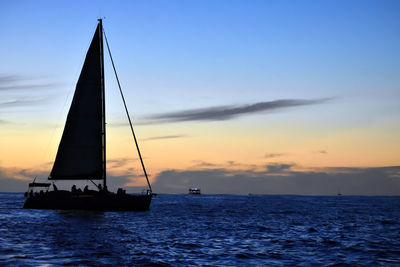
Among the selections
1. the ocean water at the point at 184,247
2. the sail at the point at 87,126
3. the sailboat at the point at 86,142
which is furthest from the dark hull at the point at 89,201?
the ocean water at the point at 184,247

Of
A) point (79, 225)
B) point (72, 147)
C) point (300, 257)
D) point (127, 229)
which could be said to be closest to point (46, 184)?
point (72, 147)

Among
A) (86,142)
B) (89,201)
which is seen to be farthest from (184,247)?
(86,142)

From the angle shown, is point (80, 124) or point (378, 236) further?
point (80, 124)

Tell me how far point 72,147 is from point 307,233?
27538 mm

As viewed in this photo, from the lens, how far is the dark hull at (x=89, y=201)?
45250 millimetres

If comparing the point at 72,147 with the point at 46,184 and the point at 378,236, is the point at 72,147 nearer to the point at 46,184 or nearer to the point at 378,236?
the point at 46,184

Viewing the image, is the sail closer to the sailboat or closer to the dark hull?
the sailboat

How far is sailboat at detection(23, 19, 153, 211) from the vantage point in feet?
154

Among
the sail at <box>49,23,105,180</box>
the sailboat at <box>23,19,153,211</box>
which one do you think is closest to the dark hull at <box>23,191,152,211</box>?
the sailboat at <box>23,19,153,211</box>

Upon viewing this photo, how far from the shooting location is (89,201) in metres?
45.1

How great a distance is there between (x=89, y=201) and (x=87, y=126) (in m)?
8.45

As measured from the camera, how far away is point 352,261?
22328 millimetres

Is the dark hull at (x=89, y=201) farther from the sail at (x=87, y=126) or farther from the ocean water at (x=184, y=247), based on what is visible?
the ocean water at (x=184, y=247)

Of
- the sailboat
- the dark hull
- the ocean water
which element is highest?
the sailboat
